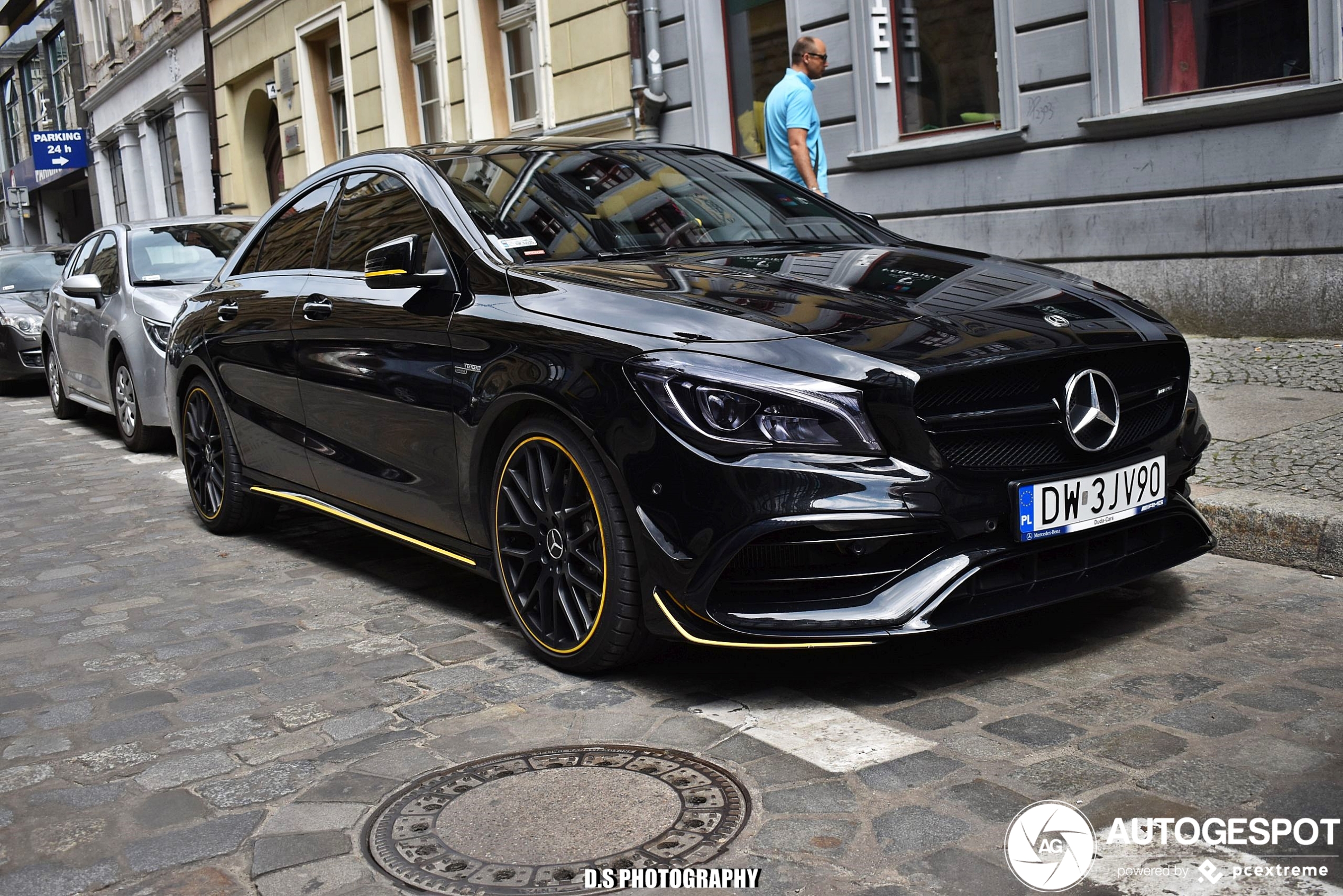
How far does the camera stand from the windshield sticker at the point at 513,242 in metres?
4.30

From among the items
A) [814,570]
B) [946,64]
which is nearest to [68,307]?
[946,64]

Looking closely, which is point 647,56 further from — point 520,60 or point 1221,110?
point 1221,110

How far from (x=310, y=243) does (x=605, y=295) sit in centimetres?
207

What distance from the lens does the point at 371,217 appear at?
5.01 metres

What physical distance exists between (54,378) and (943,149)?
24.9 ft

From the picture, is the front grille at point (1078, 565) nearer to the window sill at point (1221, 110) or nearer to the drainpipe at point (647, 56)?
the window sill at point (1221, 110)

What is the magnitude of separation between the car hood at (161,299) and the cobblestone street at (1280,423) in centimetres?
598

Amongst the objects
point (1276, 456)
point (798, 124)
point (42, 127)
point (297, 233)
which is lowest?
point (1276, 456)

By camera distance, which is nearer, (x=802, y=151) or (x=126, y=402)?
(x=802, y=151)

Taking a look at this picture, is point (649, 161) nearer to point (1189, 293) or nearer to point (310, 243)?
point (310, 243)

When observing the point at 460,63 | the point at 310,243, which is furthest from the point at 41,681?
the point at 460,63

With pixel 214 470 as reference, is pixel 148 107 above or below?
above

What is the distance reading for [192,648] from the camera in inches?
176

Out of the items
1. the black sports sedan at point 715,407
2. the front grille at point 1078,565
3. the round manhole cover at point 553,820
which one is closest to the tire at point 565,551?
the black sports sedan at point 715,407
